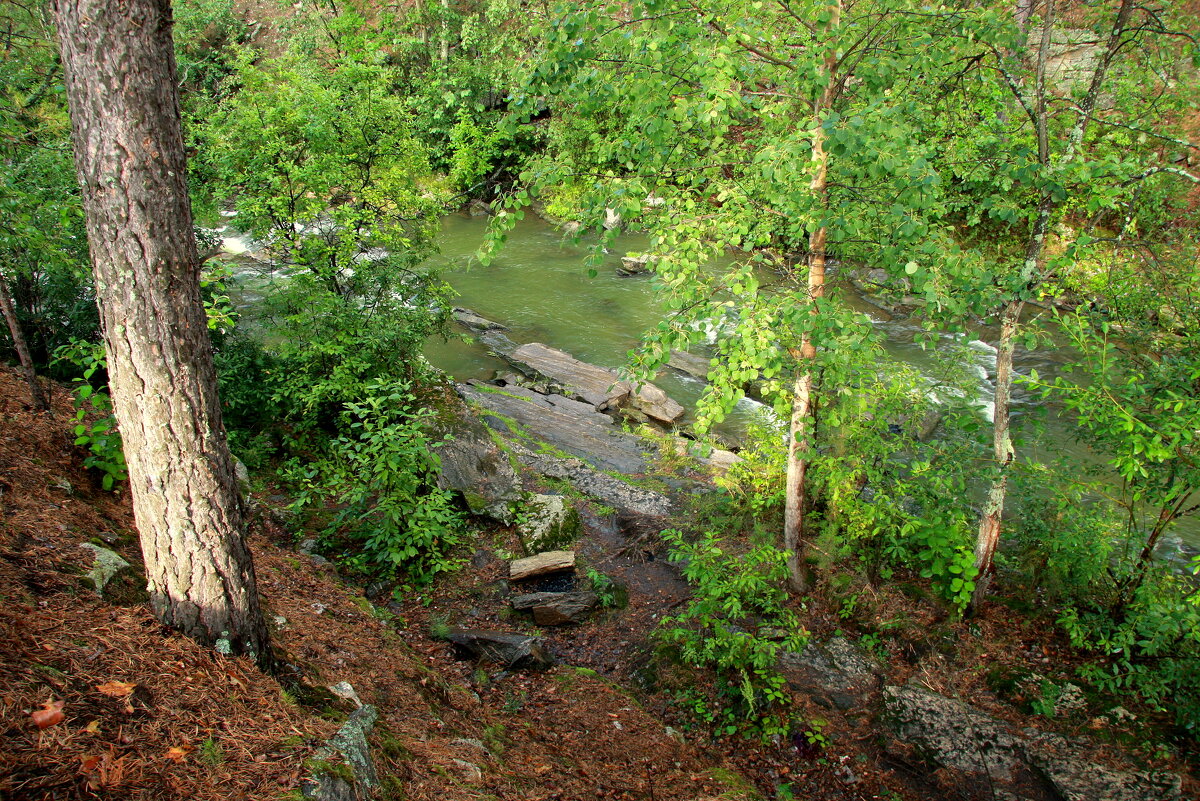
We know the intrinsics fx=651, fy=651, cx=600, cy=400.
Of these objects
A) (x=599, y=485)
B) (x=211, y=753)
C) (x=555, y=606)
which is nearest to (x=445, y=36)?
(x=599, y=485)


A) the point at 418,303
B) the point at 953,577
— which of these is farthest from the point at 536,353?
the point at 953,577

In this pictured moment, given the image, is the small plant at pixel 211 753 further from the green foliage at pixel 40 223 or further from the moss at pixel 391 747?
the green foliage at pixel 40 223

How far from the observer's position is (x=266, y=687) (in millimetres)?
3559

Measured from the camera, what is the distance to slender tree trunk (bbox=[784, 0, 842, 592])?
5.22 metres

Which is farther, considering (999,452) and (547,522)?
(547,522)

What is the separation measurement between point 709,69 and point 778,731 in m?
5.33

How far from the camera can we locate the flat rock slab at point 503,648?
20.1 feet

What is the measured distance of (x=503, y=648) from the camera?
20.3ft

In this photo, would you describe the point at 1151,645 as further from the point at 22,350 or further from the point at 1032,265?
the point at 22,350

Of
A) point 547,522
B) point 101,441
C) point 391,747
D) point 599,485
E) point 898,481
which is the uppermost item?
point 101,441

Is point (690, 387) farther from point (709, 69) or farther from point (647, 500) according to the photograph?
point (709, 69)

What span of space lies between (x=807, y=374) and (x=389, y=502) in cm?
436

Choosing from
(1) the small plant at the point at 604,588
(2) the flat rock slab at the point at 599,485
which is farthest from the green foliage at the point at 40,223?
(2) the flat rock slab at the point at 599,485

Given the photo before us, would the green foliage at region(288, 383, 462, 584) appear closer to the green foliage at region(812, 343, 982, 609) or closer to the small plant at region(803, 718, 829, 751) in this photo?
the small plant at region(803, 718, 829, 751)
